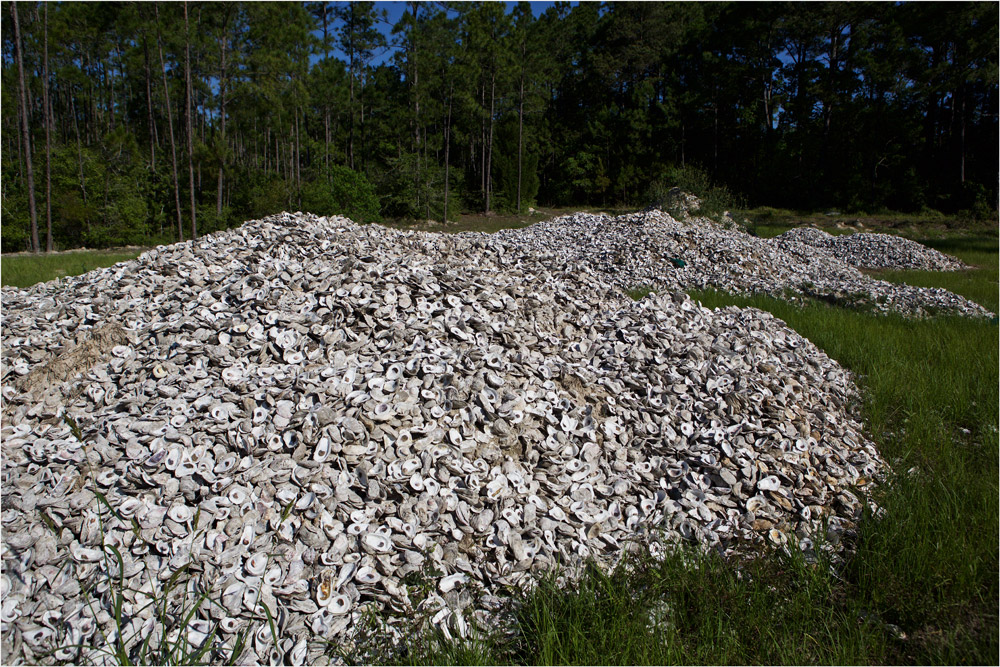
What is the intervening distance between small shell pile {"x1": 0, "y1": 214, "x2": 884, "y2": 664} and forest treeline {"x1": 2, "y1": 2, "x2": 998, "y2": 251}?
17.2 metres

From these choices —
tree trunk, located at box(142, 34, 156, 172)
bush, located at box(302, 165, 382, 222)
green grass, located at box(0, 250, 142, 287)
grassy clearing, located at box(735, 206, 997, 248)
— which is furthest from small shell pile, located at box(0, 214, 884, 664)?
tree trunk, located at box(142, 34, 156, 172)

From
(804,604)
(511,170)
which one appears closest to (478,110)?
(511,170)

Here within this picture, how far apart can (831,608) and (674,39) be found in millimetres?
44516

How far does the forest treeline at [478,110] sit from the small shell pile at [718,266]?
31.9 ft

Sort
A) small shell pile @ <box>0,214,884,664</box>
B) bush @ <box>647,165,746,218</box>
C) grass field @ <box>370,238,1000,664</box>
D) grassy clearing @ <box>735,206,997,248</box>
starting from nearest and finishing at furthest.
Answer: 1. grass field @ <box>370,238,1000,664</box>
2. small shell pile @ <box>0,214,884,664</box>
3. bush @ <box>647,165,746,218</box>
4. grassy clearing @ <box>735,206,997,248</box>

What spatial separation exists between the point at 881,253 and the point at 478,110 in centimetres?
2001

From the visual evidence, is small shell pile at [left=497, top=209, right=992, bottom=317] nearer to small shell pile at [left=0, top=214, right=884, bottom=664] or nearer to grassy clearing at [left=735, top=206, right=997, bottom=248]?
small shell pile at [left=0, top=214, right=884, bottom=664]

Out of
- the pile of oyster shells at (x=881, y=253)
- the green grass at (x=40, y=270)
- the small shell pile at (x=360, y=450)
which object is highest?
the pile of oyster shells at (x=881, y=253)

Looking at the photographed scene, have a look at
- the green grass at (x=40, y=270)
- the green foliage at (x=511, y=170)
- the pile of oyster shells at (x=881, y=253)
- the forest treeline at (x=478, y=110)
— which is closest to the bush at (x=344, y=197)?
the forest treeline at (x=478, y=110)

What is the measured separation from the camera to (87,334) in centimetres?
394

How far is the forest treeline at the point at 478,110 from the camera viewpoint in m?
20.9

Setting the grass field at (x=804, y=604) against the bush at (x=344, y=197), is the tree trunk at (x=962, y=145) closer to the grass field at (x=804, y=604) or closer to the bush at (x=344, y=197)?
the bush at (x=344, y=197)

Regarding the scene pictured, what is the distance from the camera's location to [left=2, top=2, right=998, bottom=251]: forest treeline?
68.5 feet

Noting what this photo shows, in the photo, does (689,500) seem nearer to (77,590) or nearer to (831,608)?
(831,608)
